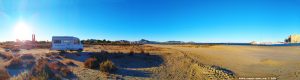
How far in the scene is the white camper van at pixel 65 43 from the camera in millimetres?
38094

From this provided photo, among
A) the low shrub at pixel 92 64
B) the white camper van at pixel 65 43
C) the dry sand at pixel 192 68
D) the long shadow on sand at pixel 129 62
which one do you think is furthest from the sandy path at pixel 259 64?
the white camper van at pixel 65 43

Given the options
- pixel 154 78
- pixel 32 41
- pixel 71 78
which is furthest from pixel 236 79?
pixel 32 41

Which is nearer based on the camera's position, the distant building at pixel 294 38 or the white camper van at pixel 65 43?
the white camper van at pixel 65 43

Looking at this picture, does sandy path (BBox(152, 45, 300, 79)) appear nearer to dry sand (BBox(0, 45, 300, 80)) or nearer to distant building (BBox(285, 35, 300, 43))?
dry sand (BBox(0, 45, 300, 80))

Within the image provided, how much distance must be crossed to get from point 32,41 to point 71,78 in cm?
7274

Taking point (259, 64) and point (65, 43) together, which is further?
point (65, 43)

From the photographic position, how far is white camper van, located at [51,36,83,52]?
38094 mm

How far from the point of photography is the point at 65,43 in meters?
38.4

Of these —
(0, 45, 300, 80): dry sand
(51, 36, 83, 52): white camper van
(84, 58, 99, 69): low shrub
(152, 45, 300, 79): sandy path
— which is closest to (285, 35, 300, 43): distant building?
(152, 45, 300, 79): sandy path

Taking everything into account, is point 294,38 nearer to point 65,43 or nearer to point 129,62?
point 65,43

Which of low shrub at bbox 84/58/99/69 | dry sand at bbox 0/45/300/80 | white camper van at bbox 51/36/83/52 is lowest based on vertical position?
dry sand at bbox 0/45/300/80

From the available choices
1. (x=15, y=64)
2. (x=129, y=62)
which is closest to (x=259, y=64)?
(x=129, y=62)

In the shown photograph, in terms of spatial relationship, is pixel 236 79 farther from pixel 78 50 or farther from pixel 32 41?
pixel 32 41

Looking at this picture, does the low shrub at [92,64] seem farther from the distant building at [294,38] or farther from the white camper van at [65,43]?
the distant building at [294,38]
